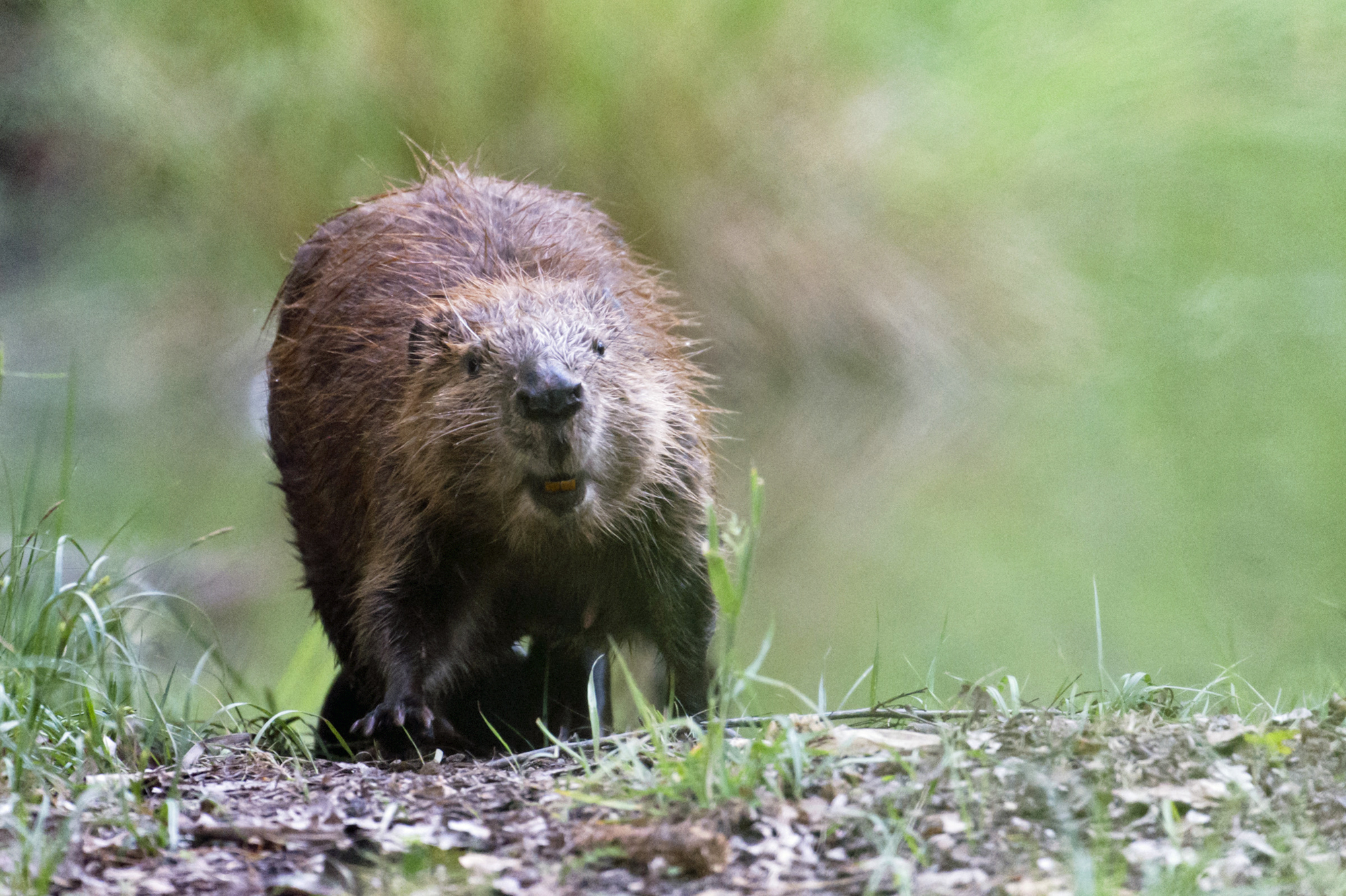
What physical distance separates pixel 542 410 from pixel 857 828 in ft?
3.57

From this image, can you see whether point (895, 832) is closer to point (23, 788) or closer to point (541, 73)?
point (23, 788)

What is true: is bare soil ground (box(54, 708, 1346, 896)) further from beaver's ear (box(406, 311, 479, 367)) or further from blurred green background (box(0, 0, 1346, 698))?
blurred green background (box(0, 0, 1346, 698))

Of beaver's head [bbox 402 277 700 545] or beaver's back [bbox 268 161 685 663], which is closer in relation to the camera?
beaver's head [bbox 402 277 700 545]

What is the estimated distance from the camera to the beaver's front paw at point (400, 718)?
2.85 meters

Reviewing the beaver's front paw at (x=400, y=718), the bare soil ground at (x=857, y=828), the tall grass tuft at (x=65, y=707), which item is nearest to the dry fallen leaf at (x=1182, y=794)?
the bare soil ground at (x=857, y=828)

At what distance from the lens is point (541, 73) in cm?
884

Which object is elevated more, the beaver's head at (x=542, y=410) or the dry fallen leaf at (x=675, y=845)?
the beaver's head at (x=542, y=410)

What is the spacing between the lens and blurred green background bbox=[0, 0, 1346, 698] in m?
7.10

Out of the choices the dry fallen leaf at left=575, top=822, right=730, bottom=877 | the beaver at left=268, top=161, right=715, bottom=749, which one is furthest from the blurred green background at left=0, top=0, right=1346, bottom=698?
the dry fallen leaf at left=575, top=822, right=730, bottom=877

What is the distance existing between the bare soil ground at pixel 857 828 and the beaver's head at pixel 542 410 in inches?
28.7

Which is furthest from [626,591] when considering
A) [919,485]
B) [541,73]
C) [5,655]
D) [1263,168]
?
[1263,168]

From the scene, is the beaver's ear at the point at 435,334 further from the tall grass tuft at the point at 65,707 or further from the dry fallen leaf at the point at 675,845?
the dry fallen leaf at the point at 675,845

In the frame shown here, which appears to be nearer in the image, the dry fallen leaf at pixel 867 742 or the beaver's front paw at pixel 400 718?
the dry fallen leaf at pixel 867 742

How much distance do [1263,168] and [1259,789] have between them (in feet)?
31.4
